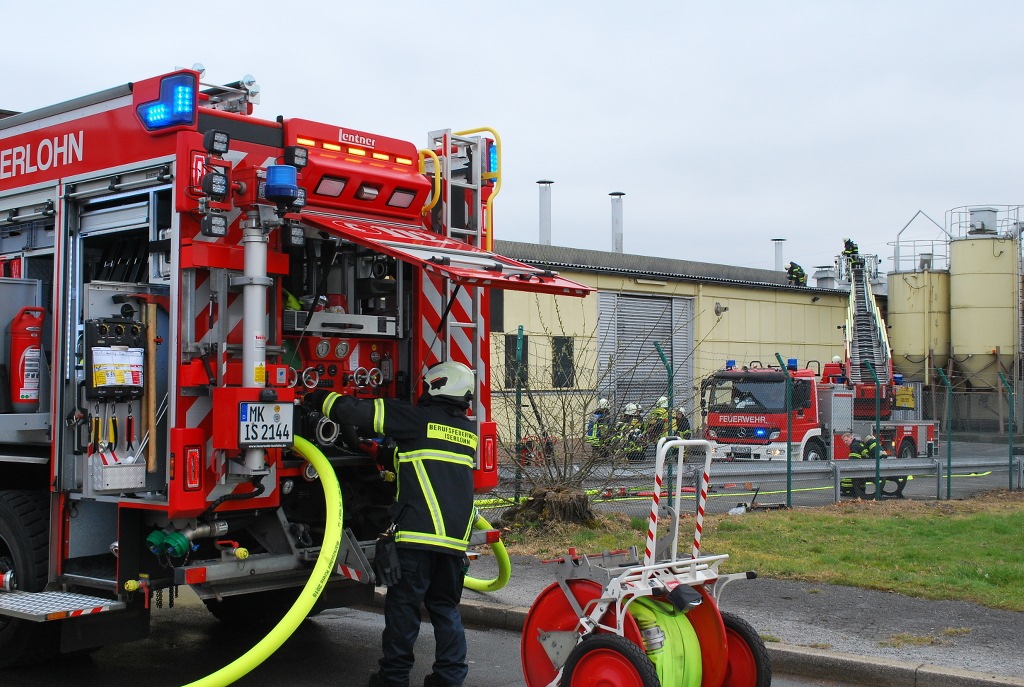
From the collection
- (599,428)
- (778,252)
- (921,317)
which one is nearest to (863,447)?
(599,428)

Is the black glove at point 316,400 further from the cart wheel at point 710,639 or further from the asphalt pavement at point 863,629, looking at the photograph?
the cart wheel at point 710,639

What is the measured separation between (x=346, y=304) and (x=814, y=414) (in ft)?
52.3

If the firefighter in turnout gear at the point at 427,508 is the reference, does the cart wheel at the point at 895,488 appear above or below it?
below

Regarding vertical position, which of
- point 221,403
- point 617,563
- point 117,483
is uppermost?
point 221,403

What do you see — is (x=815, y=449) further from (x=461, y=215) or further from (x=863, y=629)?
(x=461, y=215)

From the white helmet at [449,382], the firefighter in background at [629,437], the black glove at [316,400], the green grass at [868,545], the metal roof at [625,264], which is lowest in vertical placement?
the green grass at [868,545]

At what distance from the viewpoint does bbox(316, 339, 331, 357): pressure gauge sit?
696 centimetres

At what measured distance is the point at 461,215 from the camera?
25.3ft

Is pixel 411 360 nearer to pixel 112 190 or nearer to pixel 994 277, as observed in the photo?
pixel 112 190

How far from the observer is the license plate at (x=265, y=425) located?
19.3ft

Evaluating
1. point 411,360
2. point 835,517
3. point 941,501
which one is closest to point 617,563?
point 411,360

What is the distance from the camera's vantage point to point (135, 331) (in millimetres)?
6121

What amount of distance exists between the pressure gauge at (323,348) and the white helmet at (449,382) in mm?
734

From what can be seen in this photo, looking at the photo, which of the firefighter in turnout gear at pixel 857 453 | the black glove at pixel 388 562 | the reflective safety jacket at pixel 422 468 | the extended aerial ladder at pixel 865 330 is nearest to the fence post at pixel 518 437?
the reflective safety jacket at pixel 422 468
